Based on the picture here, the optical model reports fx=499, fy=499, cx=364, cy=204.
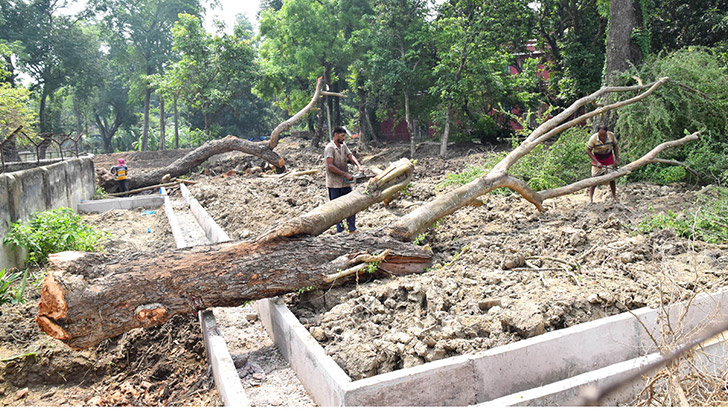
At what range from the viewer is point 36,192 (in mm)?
8562

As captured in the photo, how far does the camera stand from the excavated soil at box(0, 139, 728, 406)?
3.94m

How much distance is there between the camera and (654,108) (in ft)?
31.8

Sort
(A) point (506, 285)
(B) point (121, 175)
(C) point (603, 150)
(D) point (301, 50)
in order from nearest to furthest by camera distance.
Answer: (A) point (506, 285)
(C) point (603, 150)
(B) point (121, 175)
(D) point (301, 50)

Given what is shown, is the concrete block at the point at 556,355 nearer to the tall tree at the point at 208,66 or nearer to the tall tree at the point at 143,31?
the tall tree at the point at 208,66

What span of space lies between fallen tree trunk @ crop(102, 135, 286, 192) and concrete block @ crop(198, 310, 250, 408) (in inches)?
451

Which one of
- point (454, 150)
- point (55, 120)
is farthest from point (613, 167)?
point (55, 120)

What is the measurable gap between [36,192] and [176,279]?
18.7ft

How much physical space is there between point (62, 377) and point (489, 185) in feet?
17.8

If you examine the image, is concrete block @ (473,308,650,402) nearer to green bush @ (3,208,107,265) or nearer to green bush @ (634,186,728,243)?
green bush @ (634,186,728,243)

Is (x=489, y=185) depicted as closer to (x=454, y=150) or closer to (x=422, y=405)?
(x=422, y=405)

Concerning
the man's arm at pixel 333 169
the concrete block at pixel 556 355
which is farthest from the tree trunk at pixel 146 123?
the concrete block at pixel 556 355

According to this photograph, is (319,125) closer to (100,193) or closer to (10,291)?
(100,193)

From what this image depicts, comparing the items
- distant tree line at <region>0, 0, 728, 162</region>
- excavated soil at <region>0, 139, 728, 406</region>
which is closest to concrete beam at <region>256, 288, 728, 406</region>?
excavated soil at <region>0, 139, 728, 406</region>

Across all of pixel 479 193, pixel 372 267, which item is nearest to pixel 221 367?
pixel 372 267
